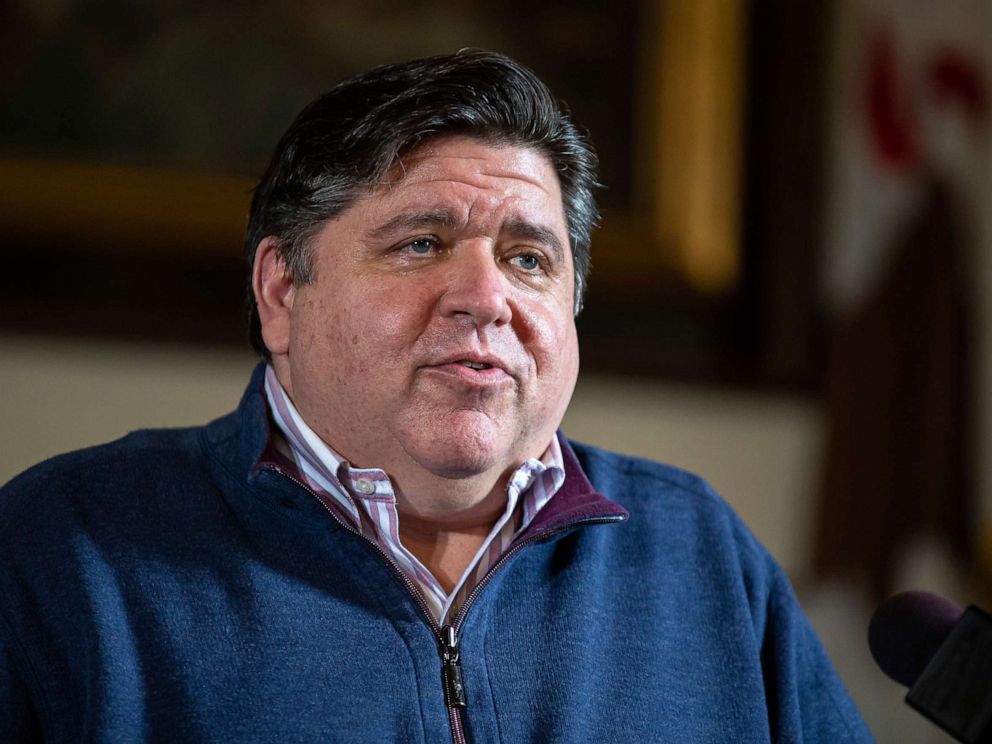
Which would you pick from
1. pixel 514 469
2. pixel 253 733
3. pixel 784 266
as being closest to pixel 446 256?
pixel 514 469

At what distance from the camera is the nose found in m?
1.64

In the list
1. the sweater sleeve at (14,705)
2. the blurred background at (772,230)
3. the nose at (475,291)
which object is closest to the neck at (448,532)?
the nose at (475,291)

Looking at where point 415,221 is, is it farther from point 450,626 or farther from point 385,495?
point 450,626

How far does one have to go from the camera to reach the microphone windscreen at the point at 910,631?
4.88 ft

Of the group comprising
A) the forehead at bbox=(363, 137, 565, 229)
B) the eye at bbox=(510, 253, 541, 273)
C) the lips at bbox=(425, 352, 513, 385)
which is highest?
the forehead at bbox=(363, 137, 565, 229)

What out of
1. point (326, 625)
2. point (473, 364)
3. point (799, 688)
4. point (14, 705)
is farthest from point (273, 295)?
point (799, 688)

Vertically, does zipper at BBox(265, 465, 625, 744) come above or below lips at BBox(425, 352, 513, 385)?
below

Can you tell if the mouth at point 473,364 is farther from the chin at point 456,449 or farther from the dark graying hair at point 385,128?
the dark graying hair at point 385,128

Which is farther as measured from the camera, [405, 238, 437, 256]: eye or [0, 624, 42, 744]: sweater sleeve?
[405, 238, 437, 256]: eye

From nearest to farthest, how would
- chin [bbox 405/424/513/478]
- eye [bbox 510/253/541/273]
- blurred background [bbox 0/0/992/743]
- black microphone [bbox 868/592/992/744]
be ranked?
1. black microphone [bbox 868/592/992/744]
2. chin [bbox 405/424/513/478]
3. eye [bbox 510/253/541/273]
4. blurred background [bbox 0/0/992/743]

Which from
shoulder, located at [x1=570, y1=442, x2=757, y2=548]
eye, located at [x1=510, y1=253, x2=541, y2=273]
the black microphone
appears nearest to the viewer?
the black microphone

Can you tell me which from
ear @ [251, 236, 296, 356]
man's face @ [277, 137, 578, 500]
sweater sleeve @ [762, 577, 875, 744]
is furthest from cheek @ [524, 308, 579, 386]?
sweater sleeve @ [762, 577, 875, 744]

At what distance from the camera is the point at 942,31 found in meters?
3.88

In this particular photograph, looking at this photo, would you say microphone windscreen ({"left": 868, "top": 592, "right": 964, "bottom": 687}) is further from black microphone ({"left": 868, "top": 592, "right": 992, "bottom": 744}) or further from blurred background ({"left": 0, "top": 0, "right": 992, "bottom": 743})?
blurred background ({"left": 0, "top": 0, "right": 992, "bottom": 743})
